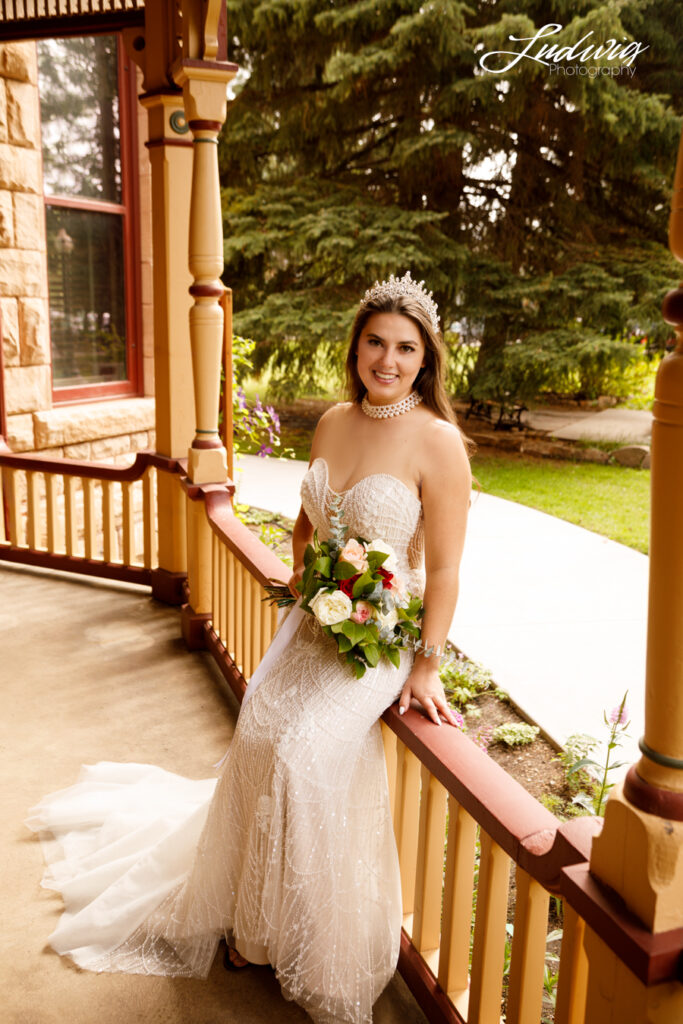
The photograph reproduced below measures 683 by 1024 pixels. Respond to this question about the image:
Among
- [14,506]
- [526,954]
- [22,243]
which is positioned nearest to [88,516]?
[14,506]

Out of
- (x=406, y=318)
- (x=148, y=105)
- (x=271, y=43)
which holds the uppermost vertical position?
(x=271, y=43)

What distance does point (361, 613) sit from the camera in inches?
76.2

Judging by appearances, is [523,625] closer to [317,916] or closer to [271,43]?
[317,916]

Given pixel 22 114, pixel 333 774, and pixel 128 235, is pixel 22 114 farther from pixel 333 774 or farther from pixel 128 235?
pixel 333 774

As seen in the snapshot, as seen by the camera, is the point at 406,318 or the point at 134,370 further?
the point at 134,370

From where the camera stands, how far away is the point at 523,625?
5.38 metres

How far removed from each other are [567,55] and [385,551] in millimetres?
9536

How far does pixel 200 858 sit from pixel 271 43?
35.5 ft

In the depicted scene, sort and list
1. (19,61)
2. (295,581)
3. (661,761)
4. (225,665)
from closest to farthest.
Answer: (661,761)
(295,581)
(225,665)
(19,61)

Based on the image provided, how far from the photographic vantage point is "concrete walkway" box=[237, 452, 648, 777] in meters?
4.37

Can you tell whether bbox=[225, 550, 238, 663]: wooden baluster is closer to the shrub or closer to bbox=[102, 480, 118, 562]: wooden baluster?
the shrub

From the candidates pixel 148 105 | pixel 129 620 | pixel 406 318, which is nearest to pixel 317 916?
pixel 406 318

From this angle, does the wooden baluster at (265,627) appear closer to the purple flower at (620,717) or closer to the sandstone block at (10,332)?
the purple flower at (620,717)

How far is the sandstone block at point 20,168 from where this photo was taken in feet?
17.3
